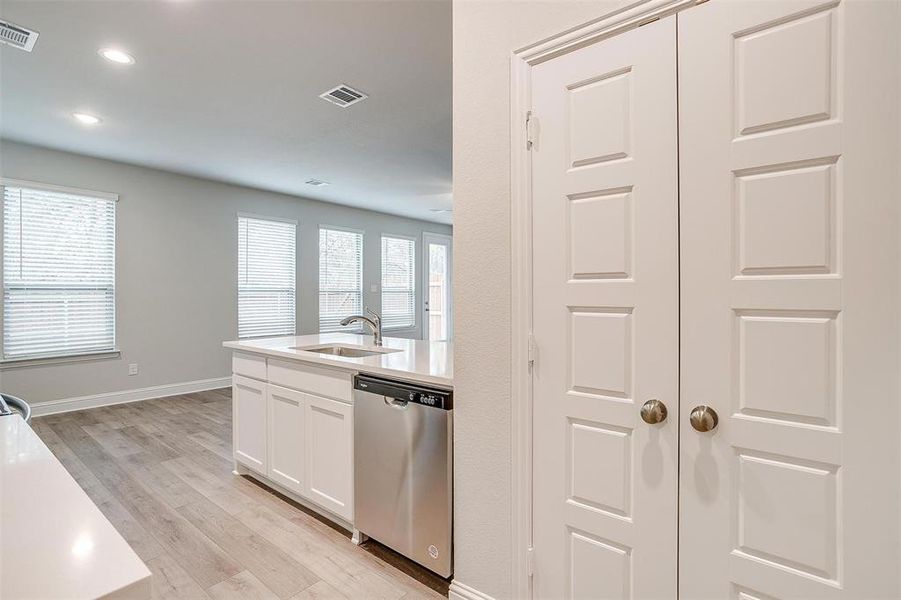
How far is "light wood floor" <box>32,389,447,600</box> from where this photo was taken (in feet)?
6.32

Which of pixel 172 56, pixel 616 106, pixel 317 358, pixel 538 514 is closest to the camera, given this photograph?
pixel 616 106

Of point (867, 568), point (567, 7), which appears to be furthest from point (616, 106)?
point (867, 568)

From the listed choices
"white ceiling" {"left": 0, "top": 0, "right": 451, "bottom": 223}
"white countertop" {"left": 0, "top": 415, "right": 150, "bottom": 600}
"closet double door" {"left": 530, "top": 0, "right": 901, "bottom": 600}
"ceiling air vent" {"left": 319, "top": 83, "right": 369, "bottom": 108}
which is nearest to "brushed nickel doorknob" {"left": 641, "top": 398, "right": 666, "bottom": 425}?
"closet double door" {"left": 530, "top": 0, "right": 901, "bottom": 600}

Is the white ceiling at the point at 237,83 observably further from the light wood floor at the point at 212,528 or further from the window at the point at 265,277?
the light wood floor at the point at 212,528

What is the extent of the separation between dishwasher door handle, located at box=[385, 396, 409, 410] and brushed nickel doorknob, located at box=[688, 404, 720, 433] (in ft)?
3.68

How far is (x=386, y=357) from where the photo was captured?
2416 millimetres

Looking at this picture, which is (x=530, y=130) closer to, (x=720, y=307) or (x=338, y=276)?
(x=720, y=307)

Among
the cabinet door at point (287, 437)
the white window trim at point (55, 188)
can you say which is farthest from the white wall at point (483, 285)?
the white window trim at point (55, 188)

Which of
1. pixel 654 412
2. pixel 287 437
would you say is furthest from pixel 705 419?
pixel 287 437

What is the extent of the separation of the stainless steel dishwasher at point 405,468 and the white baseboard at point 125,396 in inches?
163

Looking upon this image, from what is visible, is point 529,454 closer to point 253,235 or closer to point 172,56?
point 172,56

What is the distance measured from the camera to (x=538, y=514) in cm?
156

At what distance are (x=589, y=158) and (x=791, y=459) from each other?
3.20ft

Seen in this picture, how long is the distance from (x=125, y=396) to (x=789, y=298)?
590 centimetres
